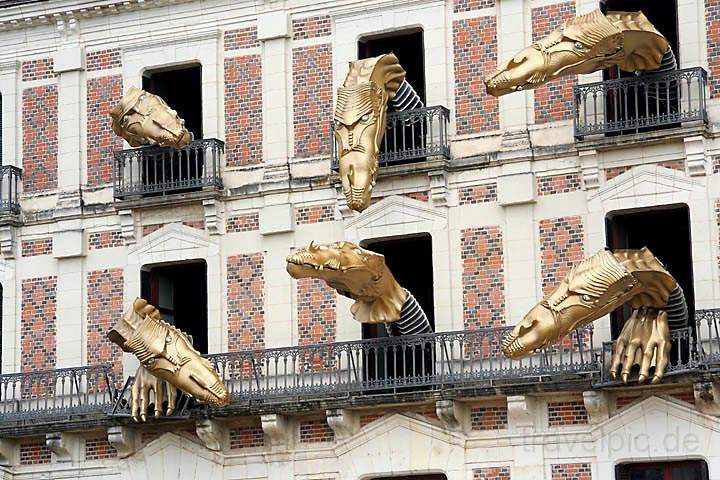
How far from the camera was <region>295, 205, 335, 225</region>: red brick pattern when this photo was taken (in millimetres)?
31234

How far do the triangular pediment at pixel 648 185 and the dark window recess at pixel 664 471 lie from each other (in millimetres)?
3694

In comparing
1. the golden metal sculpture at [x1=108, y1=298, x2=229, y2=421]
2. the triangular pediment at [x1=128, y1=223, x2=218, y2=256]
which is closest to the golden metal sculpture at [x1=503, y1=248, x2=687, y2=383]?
the golden metal sculpture at [x1=108, y1=298, x2=229, y2=421]

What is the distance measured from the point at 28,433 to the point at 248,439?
11.7 ft

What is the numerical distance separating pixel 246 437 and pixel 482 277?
4.25m

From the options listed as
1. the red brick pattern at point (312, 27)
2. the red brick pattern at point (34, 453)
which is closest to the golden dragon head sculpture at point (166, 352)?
the red brick pattern at point (34, 453)

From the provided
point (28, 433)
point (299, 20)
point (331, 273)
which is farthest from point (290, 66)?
point (28, 433)

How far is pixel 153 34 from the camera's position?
33.1m

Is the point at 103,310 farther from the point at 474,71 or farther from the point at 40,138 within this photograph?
the point at 474,71

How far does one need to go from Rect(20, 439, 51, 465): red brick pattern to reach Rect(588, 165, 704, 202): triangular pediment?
30.8 ft

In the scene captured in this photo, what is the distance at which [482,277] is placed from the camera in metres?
30.0

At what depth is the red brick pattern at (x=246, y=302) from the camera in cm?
3136

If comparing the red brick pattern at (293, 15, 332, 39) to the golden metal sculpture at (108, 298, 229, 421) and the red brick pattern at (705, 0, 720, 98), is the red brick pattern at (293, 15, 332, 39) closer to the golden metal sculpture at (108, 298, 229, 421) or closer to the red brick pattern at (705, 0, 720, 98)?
the golden metal sculpture at (108, 298, 229, 421)

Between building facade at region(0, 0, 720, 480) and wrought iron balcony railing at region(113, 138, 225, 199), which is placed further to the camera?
wrought iron balcony railing at region(113, 138, 225, 199)

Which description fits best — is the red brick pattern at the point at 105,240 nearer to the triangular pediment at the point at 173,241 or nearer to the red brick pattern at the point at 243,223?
the triangular pediment at the point at 173,241
